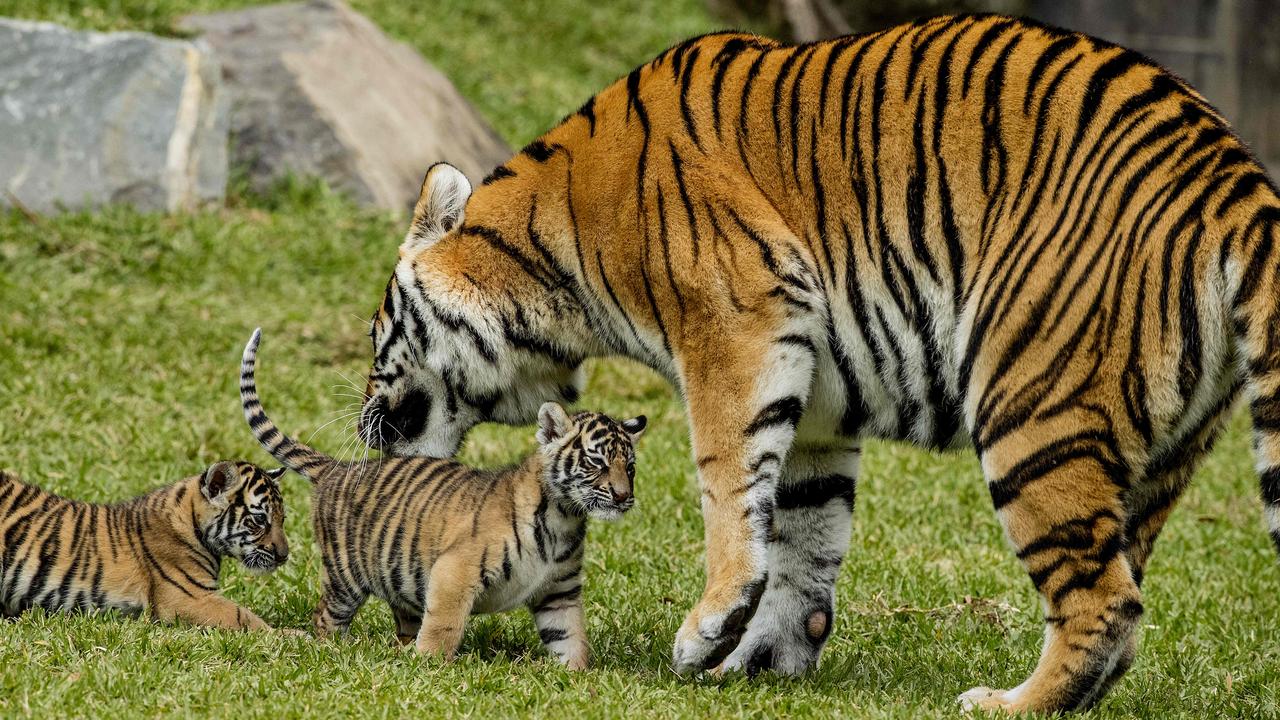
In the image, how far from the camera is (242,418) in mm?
7344

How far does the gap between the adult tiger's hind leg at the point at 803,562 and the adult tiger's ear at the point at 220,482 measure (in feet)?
5.59

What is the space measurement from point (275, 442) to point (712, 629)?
1.82 meters

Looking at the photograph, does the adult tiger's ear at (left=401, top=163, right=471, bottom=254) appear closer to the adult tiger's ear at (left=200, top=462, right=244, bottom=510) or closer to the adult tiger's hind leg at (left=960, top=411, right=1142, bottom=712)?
the adult tiger's ear at (left=200, top=462, right=244, bottom=510)

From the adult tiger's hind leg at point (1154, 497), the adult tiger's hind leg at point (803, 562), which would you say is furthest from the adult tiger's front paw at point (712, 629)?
the adult tiger's hind leg at point (1154, 497)

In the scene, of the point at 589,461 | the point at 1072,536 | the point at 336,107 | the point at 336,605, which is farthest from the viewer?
the point at 336,107

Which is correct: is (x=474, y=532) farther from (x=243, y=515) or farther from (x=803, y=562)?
(x=803, y=562)

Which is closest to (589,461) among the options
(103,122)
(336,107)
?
(103,122)

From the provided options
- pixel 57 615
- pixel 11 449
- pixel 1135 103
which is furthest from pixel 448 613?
pixel 11 449

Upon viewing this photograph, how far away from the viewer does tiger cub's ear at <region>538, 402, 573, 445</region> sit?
15.3 ft

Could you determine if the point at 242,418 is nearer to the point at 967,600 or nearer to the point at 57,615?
the point at 57,615

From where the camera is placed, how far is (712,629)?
4297 millimetres

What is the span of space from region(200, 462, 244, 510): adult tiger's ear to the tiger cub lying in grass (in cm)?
28

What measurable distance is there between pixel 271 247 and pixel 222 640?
514 centimetres

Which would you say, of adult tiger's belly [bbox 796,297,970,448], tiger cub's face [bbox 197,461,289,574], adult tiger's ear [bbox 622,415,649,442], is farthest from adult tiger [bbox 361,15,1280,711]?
tiger cub's face [bbox 197,461,289,574]
